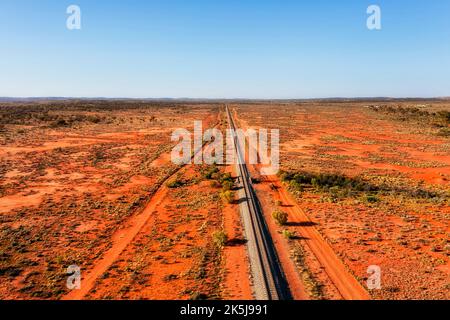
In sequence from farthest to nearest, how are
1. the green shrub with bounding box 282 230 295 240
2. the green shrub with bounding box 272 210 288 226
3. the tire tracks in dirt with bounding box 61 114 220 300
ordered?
1. the green shrub with bounding box 272 210 288 226
2. the green shrub with bounding box 282 230 295 240
3. the tire tracks in dirt with bounding box 61 114 220 300

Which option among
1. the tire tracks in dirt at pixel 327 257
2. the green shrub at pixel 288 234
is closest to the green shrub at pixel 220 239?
the green shrub at pixel 288 234

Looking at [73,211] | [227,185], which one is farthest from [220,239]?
[73,211]

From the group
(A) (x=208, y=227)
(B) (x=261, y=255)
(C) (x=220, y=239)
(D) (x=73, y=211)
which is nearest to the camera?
(B) (x=261, y=255)

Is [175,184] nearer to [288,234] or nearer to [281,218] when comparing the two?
[281,218]

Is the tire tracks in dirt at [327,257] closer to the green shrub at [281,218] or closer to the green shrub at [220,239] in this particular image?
the green shrub at [281,218]

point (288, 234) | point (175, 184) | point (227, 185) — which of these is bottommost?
point (288, 234)

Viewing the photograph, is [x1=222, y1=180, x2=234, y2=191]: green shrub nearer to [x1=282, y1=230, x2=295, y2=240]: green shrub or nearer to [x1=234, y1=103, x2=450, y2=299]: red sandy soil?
[x1=234, y1=103, x2=450, y2=299]: red sandy soil

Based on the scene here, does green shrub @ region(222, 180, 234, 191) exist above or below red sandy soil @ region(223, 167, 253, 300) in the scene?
above

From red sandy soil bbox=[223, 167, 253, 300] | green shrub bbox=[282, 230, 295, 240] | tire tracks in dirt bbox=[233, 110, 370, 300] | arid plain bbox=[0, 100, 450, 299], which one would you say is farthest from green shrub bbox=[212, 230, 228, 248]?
tire tracks in dirt bbox=[233, 110, 370, 300]
